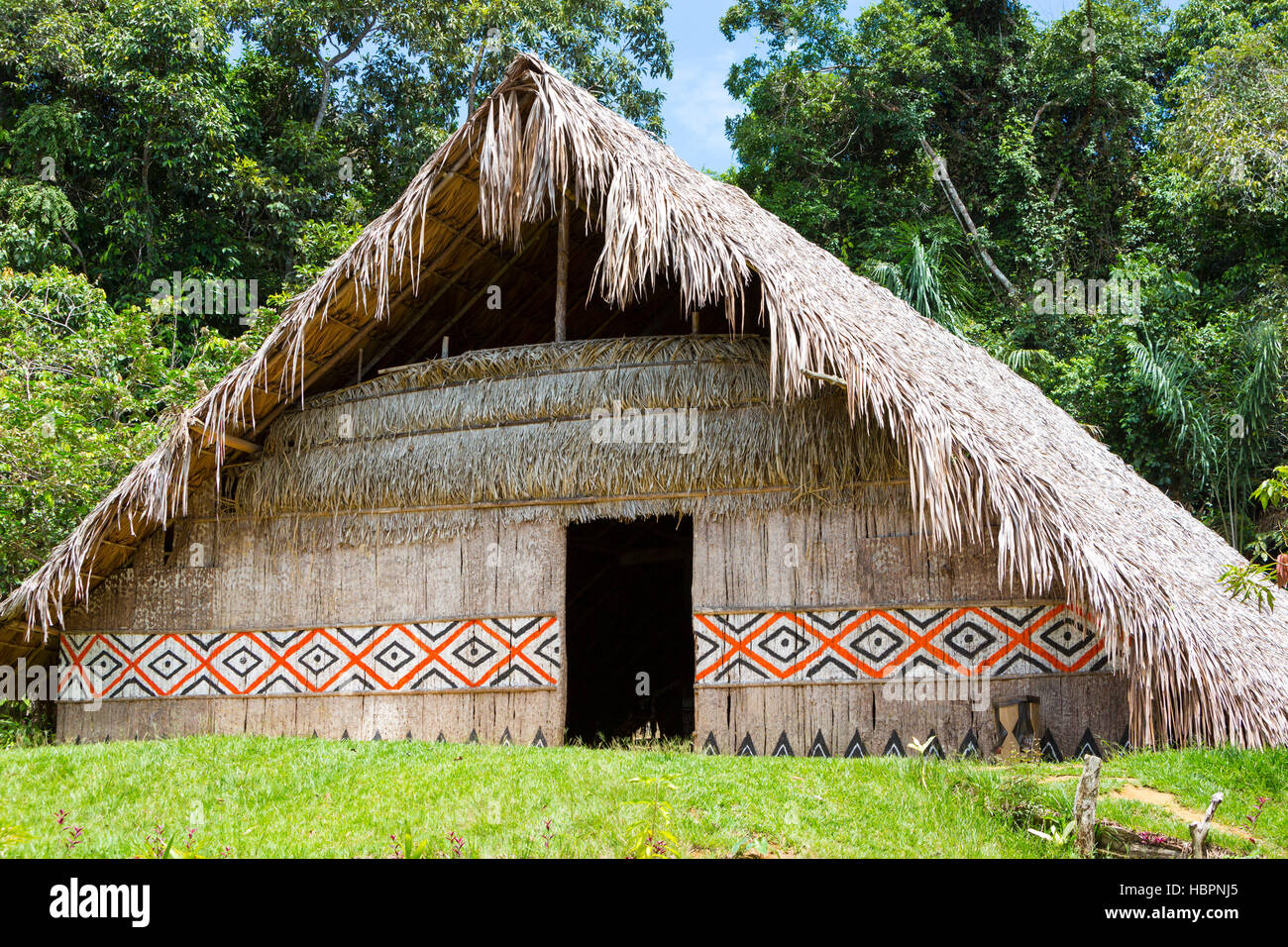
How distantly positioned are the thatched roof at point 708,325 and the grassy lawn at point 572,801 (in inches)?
26.2

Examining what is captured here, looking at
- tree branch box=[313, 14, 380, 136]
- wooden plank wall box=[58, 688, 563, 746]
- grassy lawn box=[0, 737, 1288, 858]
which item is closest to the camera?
grassy lawn box=[0, 737, 1288, 858]

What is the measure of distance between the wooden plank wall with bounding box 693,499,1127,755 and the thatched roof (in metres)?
0.24

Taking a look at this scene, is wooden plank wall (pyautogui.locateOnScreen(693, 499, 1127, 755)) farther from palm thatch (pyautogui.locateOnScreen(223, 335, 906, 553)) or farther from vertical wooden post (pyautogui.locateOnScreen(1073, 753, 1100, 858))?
vertical wooden post (pyautogui.locateOnScreen(1073, 753, 1100, 858))

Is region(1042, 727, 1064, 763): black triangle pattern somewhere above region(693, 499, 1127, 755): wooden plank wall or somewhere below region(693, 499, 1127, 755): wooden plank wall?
below

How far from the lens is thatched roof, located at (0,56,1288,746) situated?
5.63 m

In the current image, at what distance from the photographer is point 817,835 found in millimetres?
4348

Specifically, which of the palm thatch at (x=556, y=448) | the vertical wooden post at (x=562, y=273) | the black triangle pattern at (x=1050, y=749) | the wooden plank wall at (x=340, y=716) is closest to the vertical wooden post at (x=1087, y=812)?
the black triangle pattern at (x=1050, y=749)

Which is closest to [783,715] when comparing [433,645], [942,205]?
[433,645]

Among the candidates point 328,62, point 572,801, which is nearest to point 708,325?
point 572,801

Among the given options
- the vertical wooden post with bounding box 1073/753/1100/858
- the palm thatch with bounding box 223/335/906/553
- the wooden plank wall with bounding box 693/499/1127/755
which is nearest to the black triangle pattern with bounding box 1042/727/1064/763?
the wooden plank wall with bounding box 693/499/1127/755

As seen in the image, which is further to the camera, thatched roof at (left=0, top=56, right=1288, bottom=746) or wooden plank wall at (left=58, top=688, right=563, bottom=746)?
wooden plank wall at (left=58, top=688, right=563, bottom=746)

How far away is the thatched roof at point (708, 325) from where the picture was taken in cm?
563

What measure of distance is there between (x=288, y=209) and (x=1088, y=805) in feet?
47.9

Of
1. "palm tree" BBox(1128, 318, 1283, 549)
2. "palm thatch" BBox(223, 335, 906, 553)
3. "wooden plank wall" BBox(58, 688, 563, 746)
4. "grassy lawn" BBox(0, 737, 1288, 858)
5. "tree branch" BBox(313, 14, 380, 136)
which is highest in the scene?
"tree branch" BBox(313, 14, 380, 136)
